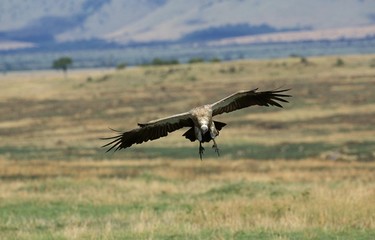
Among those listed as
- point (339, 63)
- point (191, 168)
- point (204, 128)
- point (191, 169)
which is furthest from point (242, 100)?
point (339, 63)

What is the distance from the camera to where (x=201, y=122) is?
12.7 m

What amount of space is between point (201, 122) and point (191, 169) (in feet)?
76.1

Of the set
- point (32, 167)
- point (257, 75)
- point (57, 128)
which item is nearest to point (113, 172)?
point (32, 167)

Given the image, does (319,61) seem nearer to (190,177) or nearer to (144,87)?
(144,87)

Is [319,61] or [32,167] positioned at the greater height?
[319,61]

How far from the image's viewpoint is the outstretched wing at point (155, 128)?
44.0 ft

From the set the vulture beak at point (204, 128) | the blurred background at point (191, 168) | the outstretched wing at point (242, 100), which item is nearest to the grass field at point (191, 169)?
the blurred background at point (191, 168)

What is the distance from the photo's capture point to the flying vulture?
1270cm

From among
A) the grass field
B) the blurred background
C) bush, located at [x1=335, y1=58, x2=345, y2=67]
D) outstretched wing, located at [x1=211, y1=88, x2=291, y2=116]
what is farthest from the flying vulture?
bush, located at [x1=335, y1=58, x2=345, y2=67]

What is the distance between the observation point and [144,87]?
95750 millimetres

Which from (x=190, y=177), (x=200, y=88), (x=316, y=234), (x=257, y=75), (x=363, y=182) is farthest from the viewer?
(x=257, y=75)

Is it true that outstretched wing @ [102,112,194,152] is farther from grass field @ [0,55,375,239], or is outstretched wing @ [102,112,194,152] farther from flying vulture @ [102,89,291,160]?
grass field @ [0,55,375,239]

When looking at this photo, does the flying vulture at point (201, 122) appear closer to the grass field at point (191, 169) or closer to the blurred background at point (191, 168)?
the grass field at point (191, 169)

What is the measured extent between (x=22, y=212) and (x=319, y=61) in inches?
3600
